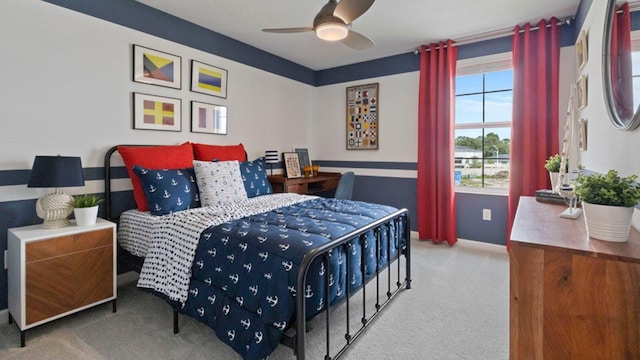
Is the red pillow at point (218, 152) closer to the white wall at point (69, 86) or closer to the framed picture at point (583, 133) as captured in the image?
the white wall at point (69, 86)

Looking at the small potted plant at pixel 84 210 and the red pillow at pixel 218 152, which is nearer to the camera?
the small potted plant at pixel 84 210

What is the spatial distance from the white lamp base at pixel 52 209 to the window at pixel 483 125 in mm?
3998

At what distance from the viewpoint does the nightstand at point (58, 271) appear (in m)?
1.96

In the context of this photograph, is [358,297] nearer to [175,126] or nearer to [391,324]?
[391,324]

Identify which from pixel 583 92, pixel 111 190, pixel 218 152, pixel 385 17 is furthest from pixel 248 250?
pixel 583 92

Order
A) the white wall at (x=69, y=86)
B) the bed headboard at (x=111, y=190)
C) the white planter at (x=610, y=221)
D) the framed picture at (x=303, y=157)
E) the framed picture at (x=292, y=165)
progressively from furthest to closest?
1. the framed picture at (x=303, y=157)
2. the framed picture at (x=292, y=165)
3. the bed headboard at (x=111, y=190)
4. the white wall at (x=69, y=86)
5. the white planter at (x=610, y=221)

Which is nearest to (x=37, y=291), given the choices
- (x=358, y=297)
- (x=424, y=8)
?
(x=358, y=297)

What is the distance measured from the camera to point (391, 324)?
7.15 ft

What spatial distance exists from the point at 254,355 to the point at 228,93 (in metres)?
2.99

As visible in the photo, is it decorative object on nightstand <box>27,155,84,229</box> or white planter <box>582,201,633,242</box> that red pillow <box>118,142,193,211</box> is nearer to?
decorative object on nightstand <box>27,155,84,229</box>

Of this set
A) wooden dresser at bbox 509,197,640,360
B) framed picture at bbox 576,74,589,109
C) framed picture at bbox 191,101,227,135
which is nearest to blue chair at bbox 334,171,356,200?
framed picture at bbox 191,101,227,135

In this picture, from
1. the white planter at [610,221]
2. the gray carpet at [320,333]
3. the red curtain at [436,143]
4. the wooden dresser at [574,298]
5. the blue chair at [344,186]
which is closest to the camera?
the wooden dresser at [574,298]

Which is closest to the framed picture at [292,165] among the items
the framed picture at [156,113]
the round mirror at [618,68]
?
the framed picture at [156,113]

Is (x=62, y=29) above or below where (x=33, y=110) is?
above
